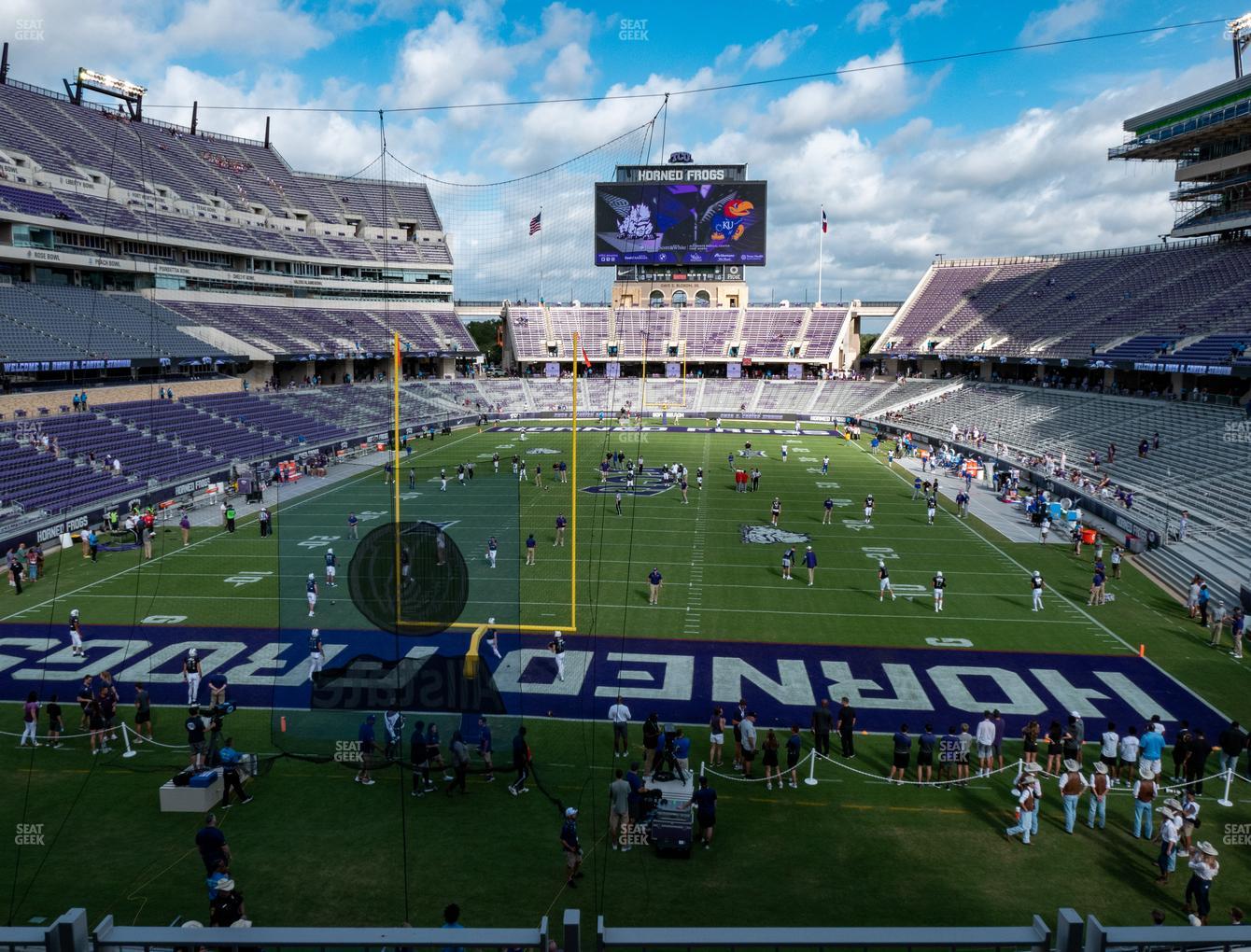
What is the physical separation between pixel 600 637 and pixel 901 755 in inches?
306

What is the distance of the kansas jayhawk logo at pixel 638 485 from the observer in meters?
35.0

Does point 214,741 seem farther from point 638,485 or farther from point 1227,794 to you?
point 638,485

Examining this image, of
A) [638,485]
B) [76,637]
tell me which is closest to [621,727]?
[76,637]

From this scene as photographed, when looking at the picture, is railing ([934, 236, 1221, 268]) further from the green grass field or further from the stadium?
the green grass field

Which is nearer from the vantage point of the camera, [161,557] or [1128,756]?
[1128,756]

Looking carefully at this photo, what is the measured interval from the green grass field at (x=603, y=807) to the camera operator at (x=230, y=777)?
0.24m

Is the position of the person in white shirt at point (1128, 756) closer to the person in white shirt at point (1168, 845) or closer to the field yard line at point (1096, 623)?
the person in white shirt at point (1168, 845)

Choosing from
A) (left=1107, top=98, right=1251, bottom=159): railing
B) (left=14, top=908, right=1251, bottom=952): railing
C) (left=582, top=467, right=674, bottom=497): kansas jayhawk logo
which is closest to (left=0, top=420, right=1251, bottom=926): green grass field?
(left=14, top=908, right=1251, bottom=952): railing

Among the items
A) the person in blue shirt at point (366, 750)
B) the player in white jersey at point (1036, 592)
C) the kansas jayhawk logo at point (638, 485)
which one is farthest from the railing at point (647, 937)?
the kansas jayhawk logo at point (638, 485)

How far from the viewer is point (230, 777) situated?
37.3 ft

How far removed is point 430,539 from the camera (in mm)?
12586

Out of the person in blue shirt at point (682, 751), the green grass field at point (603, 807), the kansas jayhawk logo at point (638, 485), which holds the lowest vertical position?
the green grass field at point (603, 807)

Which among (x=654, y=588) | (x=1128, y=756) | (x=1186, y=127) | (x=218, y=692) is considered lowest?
(x=1128, y=756)

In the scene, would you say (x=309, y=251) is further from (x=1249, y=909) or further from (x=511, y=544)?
(x=1249, y=909)
